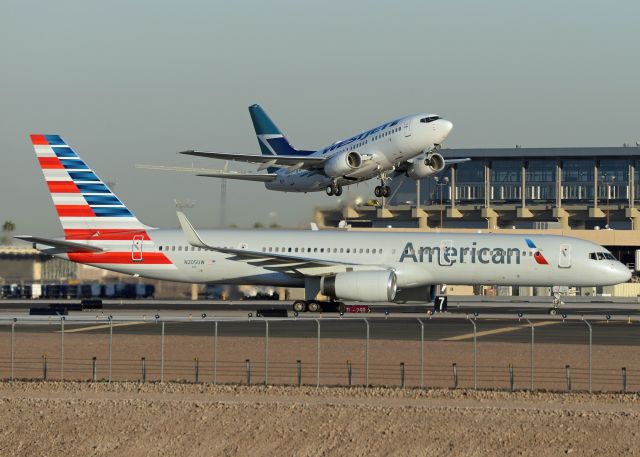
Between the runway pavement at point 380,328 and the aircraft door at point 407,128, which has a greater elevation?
the aircraft door at point 407,128

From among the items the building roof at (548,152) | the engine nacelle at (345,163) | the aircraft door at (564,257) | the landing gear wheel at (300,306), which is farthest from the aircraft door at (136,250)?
the building roof at (548,152)

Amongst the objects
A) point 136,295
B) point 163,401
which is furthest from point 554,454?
point 136,295

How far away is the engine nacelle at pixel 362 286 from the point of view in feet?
207

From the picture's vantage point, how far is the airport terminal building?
121 meters

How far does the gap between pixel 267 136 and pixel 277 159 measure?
19.3 metres

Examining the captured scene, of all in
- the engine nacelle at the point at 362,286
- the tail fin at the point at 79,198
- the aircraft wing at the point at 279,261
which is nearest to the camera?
the engine nacelle at the point at 362,286

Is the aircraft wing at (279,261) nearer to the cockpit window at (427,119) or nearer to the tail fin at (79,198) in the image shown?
the tail fin at (79,198)

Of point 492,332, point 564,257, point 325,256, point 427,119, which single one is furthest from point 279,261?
point 492,332

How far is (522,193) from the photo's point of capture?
125125 mm

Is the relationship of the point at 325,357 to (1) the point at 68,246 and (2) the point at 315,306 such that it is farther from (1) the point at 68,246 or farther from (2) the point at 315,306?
(1) the point at 68,246

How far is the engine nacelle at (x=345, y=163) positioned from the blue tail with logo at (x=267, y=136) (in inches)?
688

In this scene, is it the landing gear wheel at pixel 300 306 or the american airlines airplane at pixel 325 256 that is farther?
the american airlines airplane at pixel 325 256

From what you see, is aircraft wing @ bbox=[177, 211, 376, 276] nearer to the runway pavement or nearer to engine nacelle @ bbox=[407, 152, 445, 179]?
the runway pavement

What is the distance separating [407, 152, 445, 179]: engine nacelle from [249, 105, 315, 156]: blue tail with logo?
14.4 meters
